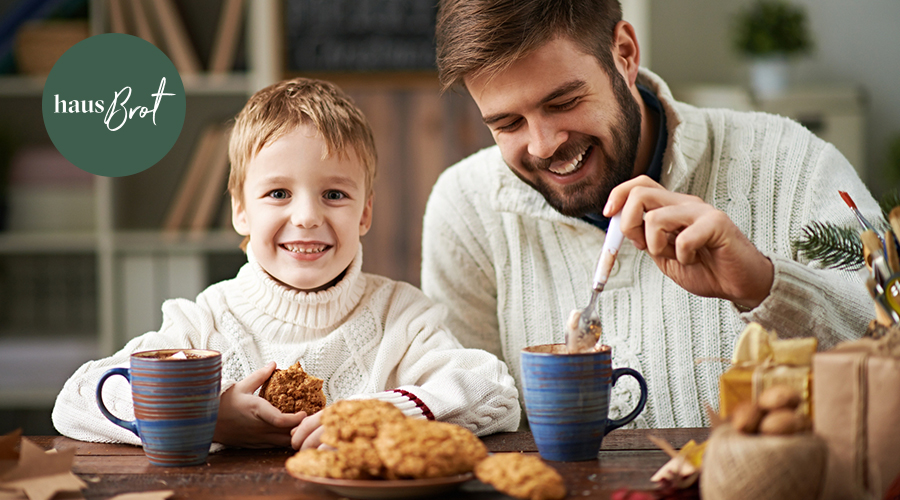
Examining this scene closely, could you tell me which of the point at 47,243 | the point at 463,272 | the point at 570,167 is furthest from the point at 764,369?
the point at 47,243

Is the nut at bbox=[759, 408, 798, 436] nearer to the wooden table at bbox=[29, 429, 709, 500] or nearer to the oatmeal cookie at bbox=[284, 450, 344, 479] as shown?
the wooden table at bbox=[29, 429, 709, 500]

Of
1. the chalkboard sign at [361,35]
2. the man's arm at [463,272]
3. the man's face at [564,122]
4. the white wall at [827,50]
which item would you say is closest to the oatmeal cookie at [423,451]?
the man's face at [564,122]

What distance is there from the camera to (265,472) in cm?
78

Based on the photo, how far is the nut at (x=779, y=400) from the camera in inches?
22.7

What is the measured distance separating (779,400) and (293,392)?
1.80ft

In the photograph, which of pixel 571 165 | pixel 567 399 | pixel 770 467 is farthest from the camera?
pixel 571 165

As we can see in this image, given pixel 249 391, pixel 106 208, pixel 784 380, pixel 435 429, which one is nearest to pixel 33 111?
pixel 106 208

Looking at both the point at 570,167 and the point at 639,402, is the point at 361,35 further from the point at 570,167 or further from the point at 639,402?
the point at 639,402

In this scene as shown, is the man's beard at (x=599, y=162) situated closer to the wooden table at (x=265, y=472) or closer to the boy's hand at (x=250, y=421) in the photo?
the wooden table at (x=265, y=472)

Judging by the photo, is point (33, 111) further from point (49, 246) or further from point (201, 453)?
point (201, 453)

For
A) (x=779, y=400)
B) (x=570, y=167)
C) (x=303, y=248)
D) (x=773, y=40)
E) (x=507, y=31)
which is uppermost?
(x=773, y=40)

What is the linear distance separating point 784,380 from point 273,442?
1.83 ft

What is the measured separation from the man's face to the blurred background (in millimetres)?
1386

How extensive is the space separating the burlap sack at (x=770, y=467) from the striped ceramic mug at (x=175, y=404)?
0.51m
